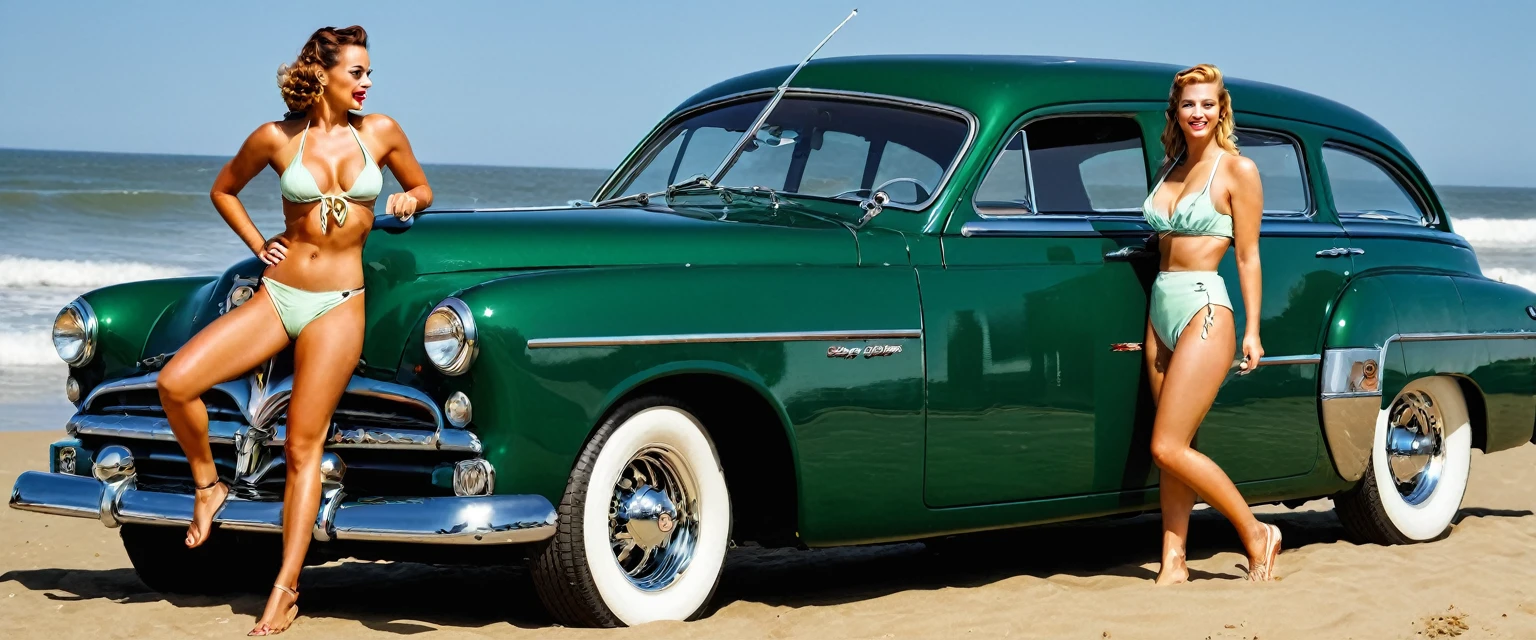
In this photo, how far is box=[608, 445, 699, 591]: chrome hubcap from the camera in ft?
15.3

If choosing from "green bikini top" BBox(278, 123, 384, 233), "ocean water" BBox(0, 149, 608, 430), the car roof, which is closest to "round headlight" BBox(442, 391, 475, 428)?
"green bikini top" BBox(278, 123, 384, 233)

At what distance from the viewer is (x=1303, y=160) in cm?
653

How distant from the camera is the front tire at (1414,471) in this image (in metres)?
6.61

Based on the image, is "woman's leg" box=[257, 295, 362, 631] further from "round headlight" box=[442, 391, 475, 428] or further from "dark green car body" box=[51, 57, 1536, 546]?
"round headlight" box=[442, 391, 475, 428]

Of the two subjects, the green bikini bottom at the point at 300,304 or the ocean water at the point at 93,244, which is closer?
the green bikini bottom at the point at 300,304

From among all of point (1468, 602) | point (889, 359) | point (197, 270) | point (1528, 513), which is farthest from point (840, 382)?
point (197, 270)

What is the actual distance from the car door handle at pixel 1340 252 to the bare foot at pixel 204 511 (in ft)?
12.8

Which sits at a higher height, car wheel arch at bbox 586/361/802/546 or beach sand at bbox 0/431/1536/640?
car wheel arch at bbox 586/361/802/546

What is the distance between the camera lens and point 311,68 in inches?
183

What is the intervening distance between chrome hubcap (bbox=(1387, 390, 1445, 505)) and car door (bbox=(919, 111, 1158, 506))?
151 cm

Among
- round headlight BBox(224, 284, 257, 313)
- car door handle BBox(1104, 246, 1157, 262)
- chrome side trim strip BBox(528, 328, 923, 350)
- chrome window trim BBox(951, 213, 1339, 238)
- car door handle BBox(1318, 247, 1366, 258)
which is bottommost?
chrome side trim strip BBox(528, 328, 923, 350)

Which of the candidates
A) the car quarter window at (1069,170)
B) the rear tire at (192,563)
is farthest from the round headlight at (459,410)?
the car quarter window at (1069,170)

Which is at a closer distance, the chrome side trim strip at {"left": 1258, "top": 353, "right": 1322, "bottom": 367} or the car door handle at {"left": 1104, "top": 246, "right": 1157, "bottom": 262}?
the car door handle at {"left": 1104, "top": 246, "right": 1157, "bottom": 262}

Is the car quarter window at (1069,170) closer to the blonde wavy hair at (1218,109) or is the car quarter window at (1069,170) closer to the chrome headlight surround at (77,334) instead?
the blonde wavy hair at (1218,109)
